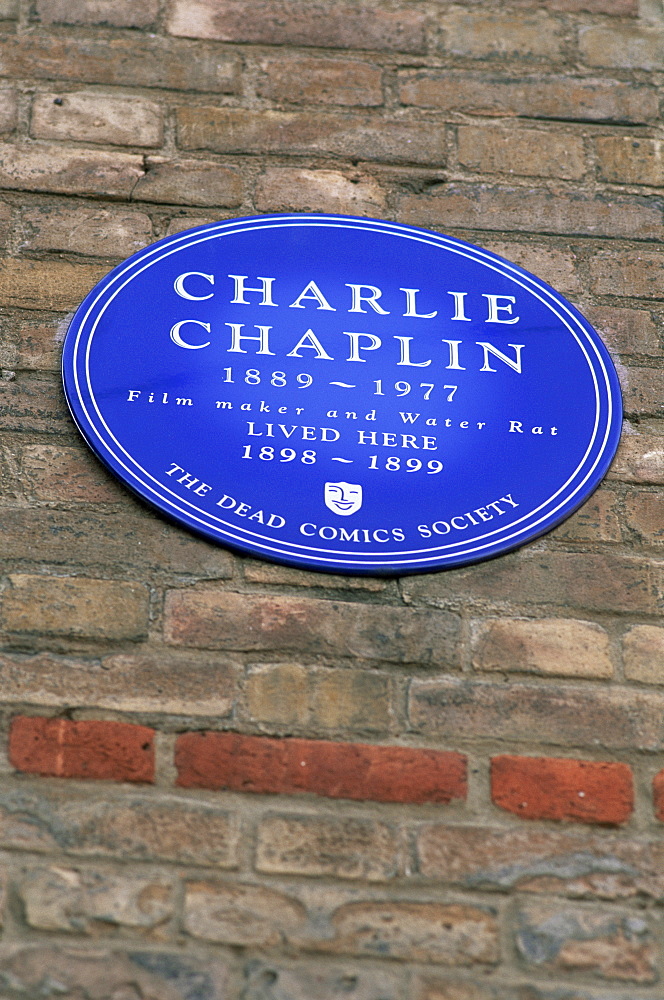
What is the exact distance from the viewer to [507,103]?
2.61 meters

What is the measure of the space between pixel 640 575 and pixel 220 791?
76 centimetres

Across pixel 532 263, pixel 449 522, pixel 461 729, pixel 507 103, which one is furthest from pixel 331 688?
pixel 507 103

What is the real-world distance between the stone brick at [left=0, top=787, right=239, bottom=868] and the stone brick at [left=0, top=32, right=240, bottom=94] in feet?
4.70

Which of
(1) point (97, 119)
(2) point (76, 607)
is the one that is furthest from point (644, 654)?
(1) point (97, 119)

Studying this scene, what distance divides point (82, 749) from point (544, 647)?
28.3 inches

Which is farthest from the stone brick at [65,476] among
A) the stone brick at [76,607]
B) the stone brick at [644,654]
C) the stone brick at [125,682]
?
the stone brick at [644,654]

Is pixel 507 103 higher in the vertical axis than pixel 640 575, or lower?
higher

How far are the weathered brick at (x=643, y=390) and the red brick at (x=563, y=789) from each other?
66cm

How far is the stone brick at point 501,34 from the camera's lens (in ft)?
8.75

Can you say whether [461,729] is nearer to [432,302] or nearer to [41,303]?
[432,302]

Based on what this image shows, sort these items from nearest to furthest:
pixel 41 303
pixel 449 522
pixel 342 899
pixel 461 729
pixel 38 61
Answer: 1. pixel 342 899
2. pixel 461 729
3. pixel 449 522
4. pixel 41 303
5. pixel 38 61

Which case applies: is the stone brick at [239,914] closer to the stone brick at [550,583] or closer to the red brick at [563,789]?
the red brick at [563,789]

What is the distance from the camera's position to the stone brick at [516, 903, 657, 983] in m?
1.77

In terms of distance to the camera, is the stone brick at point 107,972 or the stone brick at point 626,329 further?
the stone brick at point 626,329
